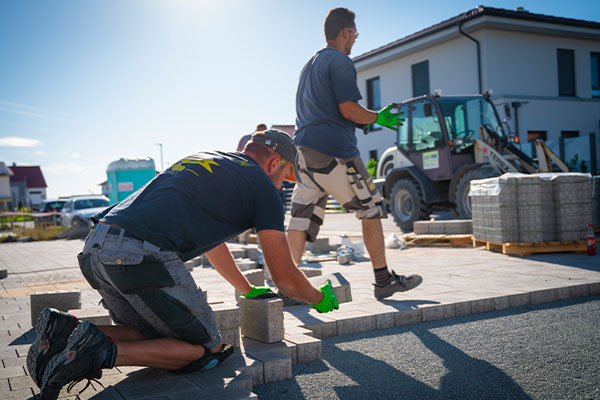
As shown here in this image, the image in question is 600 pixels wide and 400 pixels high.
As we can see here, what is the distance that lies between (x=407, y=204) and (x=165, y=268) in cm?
1024

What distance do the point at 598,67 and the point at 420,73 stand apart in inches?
303

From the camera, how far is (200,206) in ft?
8.33

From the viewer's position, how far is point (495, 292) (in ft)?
14.3

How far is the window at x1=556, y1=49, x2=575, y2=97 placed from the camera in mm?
21469

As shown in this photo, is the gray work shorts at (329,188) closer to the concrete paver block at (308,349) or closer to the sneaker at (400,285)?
the sneaker at (400,285)

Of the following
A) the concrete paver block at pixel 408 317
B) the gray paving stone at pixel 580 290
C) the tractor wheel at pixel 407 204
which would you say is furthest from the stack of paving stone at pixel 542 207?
the tractor wheel at pixel 407 204

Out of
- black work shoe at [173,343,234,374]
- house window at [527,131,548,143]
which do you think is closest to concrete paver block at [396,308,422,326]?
black work shoe at [173,343,234,374]

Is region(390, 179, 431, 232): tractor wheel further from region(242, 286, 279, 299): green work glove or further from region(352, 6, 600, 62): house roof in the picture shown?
region(352, 6, 600, 62): house roof

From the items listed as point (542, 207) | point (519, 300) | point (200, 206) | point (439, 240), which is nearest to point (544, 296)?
point (519, 300)

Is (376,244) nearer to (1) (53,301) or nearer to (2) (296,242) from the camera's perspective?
Answer: (2) (296,242)

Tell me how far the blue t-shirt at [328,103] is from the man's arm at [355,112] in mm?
39

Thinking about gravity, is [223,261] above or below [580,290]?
above

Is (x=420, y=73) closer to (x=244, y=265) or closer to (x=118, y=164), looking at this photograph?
(x=118, y=164)

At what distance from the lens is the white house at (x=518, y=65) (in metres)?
19.5
